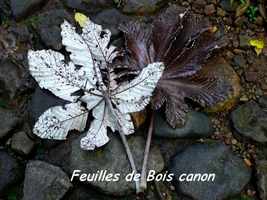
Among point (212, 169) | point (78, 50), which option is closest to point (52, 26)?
point (78, 50)

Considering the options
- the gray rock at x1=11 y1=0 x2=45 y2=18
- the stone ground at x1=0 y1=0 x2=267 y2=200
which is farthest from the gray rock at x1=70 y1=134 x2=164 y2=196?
the gray rock at x1=11 y1=0 x2=45 y2=18

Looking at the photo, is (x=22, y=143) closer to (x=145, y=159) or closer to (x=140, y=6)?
(x=145, y=159)

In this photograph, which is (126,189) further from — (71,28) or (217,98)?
(71,28)

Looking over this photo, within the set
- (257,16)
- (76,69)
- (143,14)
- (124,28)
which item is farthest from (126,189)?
(257,16)

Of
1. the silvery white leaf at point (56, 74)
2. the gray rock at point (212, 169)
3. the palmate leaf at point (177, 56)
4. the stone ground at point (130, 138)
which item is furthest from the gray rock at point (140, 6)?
the gray rock at point (212, 169)

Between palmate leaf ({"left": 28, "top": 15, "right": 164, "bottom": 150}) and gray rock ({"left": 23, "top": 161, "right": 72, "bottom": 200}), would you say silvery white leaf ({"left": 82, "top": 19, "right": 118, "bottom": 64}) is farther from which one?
gray rock ({"left": 23, "top": 161, "right": 72, "bottom": 200})

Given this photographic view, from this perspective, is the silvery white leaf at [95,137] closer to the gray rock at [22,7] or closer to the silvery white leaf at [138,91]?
the silvery white leaf at [138,91]
